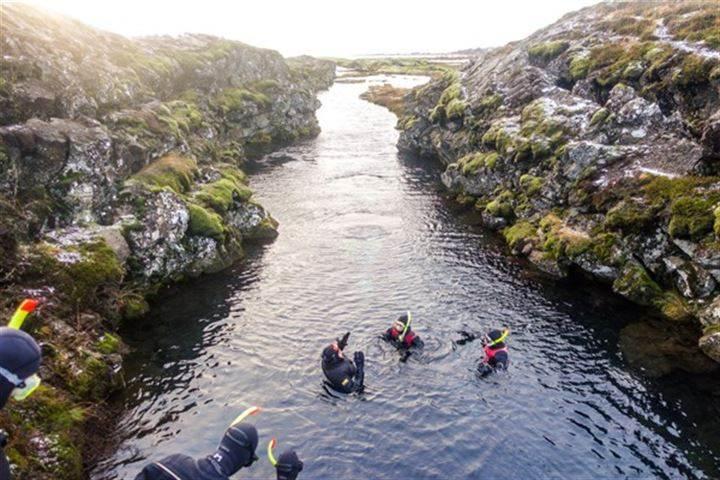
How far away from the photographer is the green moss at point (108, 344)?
26.1m

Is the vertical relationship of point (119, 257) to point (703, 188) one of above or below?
below

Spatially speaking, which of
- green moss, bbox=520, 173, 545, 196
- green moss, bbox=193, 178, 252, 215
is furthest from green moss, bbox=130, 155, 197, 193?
green moss, bbox=520, 173, 545, 196

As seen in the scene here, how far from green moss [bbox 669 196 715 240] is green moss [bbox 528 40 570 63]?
113ft

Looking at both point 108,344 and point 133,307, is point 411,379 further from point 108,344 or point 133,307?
point 133,307

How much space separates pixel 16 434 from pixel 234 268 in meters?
22.4

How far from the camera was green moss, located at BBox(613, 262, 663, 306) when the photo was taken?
3356cm

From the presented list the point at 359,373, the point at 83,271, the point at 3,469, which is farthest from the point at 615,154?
the point at 3,469

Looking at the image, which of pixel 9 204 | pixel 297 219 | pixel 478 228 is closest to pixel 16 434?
pixel 9 204

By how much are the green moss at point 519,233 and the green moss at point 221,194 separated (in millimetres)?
23529

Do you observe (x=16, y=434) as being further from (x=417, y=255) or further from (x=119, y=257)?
(x=417, y=255)

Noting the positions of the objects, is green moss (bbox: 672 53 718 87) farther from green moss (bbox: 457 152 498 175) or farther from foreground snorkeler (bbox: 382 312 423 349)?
foreground snorkeler (bbox: 382 312 423 349)

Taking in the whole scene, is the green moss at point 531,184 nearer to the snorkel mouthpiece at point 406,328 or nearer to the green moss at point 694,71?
the green moss at point 694,71

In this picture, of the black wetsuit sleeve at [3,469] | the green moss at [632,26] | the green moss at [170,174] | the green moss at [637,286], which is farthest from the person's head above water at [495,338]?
the green moss at [632,26]

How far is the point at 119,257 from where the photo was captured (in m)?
32.4
